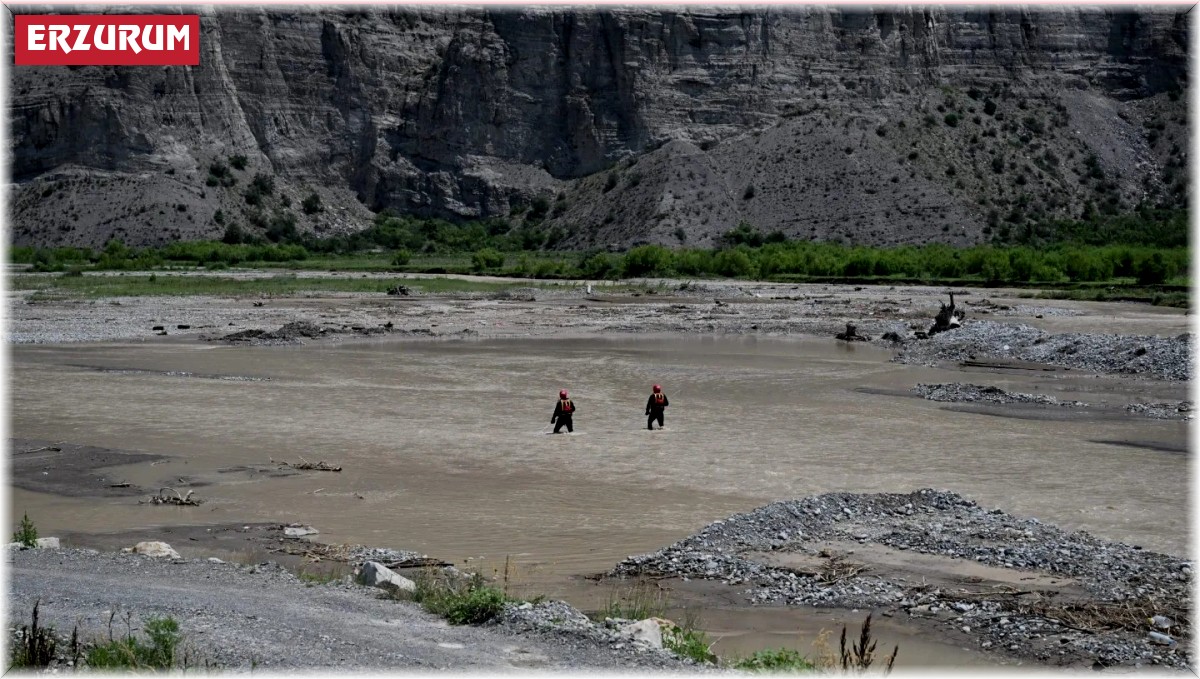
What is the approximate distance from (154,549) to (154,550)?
3cm

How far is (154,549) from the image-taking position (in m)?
13.7

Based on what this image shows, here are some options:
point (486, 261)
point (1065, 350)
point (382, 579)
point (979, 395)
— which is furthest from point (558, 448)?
point (486, 261)

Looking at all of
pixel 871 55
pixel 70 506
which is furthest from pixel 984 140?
pixel 70 506

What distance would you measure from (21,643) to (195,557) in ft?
16.7

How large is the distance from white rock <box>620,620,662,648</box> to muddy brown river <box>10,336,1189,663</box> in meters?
1.46

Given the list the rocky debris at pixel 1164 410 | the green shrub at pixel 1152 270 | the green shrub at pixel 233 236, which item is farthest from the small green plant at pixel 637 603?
the green shrub at pixel 233 236

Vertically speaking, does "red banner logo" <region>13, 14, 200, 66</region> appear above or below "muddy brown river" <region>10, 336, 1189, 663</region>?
above

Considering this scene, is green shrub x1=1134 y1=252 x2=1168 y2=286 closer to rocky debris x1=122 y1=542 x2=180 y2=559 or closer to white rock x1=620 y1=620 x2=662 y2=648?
rocky debris x1=122 y1=542 x2=180 y2=559

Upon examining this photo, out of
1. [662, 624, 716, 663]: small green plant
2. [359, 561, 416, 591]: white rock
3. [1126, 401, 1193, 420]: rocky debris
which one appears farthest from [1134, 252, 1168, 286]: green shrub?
[662, 624, 716, 663]: small green plant

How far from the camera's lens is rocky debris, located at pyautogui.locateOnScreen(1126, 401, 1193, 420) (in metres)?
27.1

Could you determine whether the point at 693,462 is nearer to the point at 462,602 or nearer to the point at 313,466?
the point at 313,466

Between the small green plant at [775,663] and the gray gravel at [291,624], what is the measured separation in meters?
0.54

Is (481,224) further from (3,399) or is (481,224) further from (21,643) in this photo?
(21,643)

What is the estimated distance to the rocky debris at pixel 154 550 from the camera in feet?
44.1
